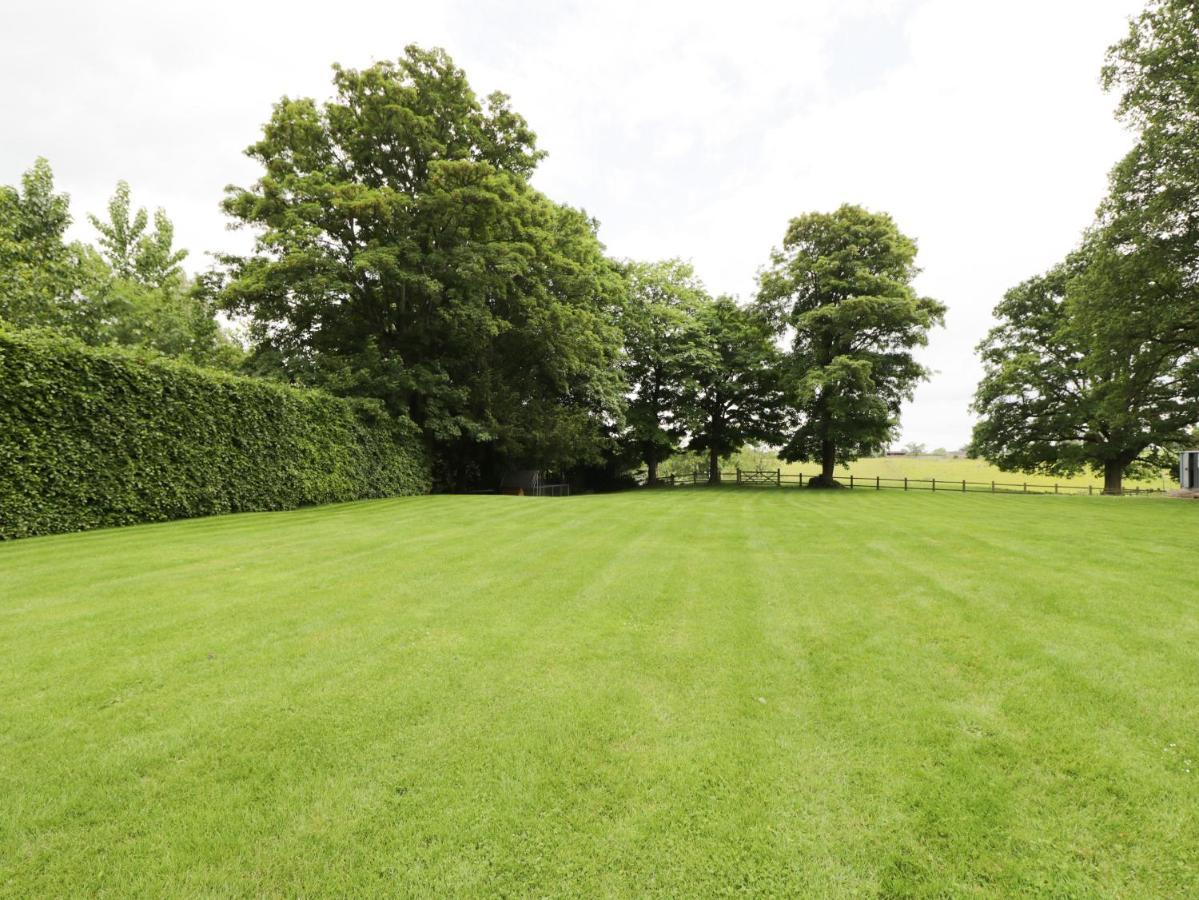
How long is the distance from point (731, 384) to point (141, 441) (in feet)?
86.4

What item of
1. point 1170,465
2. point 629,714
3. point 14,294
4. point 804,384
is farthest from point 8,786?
point 1170,465

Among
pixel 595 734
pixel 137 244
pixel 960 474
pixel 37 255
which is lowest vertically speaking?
pixel 595 734

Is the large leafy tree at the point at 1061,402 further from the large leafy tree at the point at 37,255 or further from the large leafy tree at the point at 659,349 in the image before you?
the large leafy tree at the point at 37,255

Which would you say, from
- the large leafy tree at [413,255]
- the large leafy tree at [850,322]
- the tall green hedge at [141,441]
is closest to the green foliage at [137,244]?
the large leafy tree at [413,255]

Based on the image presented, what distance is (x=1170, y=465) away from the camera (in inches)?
1030

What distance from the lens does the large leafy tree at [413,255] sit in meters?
16.5

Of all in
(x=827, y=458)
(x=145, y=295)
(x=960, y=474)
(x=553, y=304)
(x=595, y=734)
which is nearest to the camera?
(x=595, y=734)

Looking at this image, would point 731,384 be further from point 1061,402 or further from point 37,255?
point 37,255

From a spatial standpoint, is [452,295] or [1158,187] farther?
[452,295]

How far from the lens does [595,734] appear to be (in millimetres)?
2785

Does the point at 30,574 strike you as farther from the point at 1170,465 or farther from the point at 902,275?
the point at 1170,465

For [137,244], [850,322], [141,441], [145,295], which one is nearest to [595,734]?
[141,441]

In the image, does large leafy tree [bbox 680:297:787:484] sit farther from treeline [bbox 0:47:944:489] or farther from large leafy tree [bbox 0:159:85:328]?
large leafy tree [bbox 0:159:85:328]

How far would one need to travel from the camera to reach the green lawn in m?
1.91
